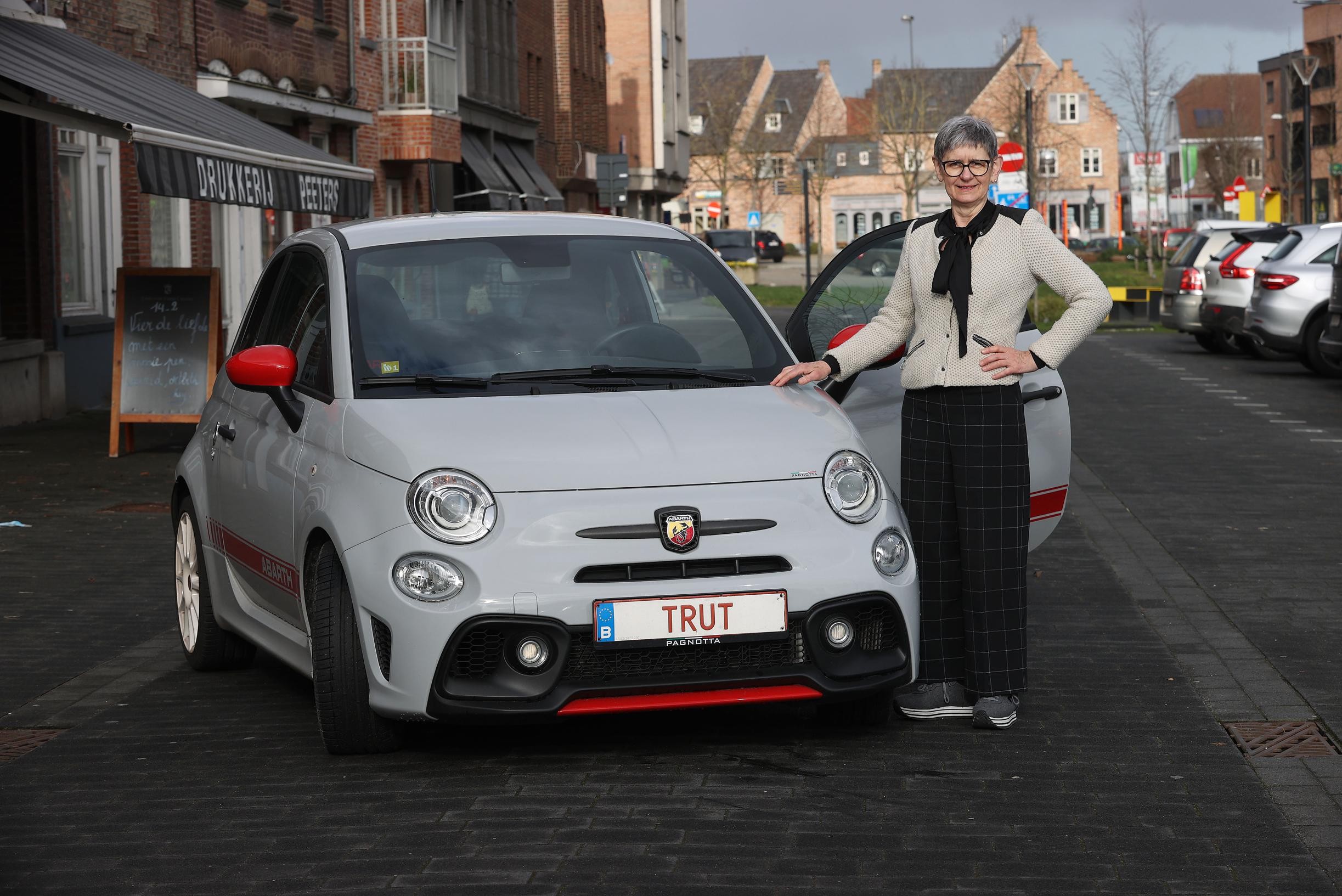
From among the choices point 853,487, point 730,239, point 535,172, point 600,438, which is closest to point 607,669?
point 600,438

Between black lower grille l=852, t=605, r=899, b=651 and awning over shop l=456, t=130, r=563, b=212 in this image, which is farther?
awning over shop l=456, t=130, r=563, b=212

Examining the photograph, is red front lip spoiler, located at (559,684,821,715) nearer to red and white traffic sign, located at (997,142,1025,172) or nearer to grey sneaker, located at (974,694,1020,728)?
grey sneaker, located at (974,694,1020,728)

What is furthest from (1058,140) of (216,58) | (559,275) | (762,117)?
(559,275)

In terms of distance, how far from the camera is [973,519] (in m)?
6.03

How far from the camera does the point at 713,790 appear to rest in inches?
206

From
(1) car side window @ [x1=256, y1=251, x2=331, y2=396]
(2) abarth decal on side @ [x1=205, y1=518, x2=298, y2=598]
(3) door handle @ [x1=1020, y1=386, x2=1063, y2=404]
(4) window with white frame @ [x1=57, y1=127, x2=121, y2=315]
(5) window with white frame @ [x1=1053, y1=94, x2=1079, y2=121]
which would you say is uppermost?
Answer: (5) window with white frame @ [x1=1053, y1=94, x2=1079, y2=121]

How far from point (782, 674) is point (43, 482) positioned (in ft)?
30.6

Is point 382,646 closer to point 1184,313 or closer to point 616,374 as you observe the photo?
point 616,374

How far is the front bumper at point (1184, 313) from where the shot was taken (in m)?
28.8

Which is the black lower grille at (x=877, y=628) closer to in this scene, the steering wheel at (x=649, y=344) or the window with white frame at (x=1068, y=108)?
the steering wheel at (x=649, y=344)

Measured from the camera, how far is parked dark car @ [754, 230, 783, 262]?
86438mm

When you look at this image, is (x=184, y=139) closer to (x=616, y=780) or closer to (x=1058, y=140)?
(x=616, y=780)

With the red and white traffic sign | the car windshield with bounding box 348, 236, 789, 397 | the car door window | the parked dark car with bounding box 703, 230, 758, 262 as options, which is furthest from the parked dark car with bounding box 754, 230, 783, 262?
the car windshield with bounding box 348, 236, 789, 397

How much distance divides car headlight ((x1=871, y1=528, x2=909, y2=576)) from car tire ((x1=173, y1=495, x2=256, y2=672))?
2.56 metres
